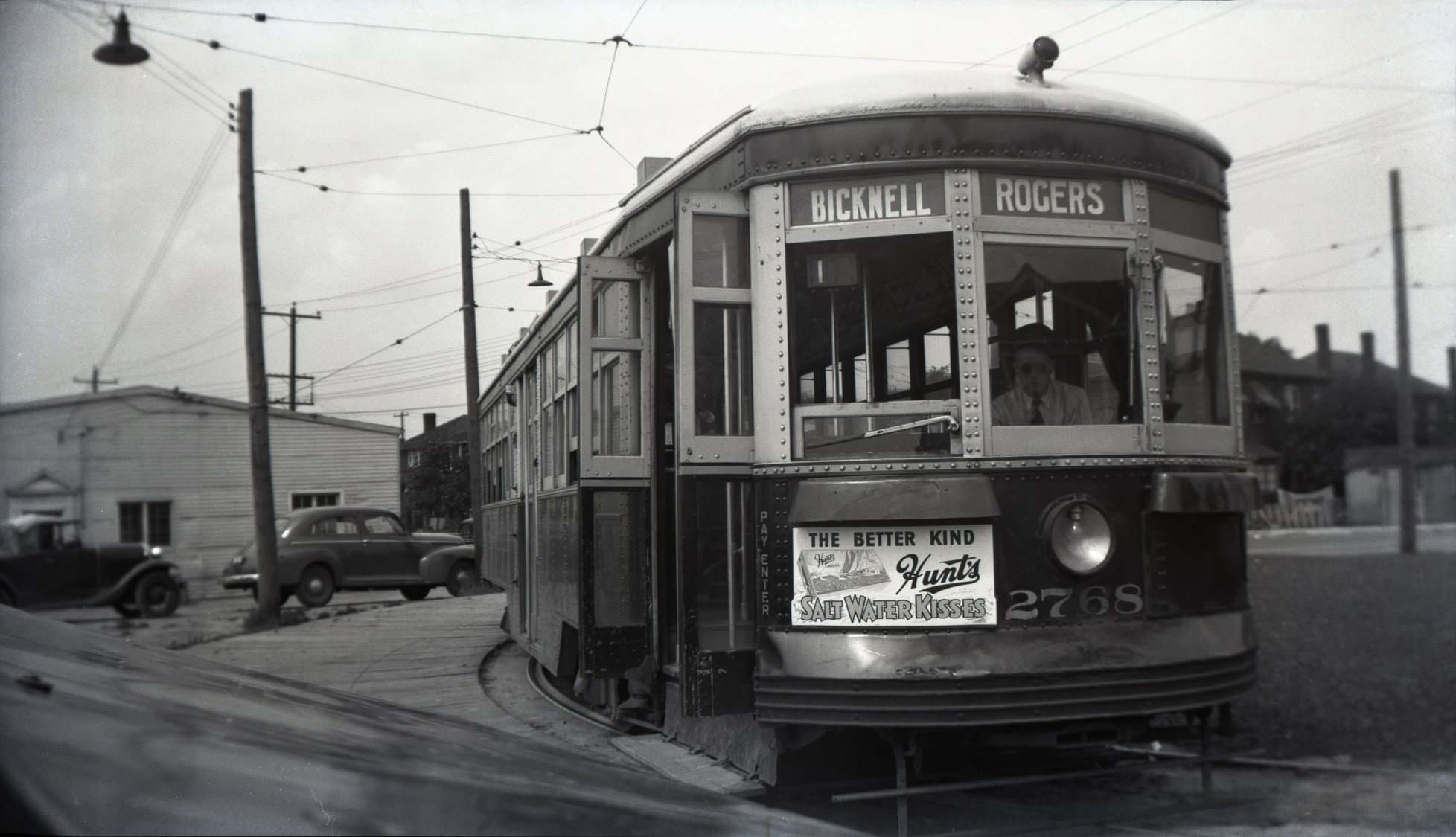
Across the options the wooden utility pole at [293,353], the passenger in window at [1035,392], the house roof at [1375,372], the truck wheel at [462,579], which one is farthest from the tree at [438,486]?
the passenger in window at [1035,392]

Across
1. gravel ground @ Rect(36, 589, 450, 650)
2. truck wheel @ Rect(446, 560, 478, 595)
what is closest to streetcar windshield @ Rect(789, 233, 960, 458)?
gravel ground @ Rect(36, 589, 450, 650)

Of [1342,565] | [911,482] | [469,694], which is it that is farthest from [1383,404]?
[469,694]

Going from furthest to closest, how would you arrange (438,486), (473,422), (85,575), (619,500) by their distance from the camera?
1. (438,486)
2. (85,575)
3. (473,422)
4. (619,500)

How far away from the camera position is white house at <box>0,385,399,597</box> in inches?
316

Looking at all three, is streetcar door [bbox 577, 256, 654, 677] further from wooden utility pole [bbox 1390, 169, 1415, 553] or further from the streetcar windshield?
wooden utility pole [bbox 1390, 169, 1415, 553]

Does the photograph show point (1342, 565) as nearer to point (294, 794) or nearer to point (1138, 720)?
point (1138, 720)

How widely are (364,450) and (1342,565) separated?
14879 mm

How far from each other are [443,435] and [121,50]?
11560 mm

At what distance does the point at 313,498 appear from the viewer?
62.8ft

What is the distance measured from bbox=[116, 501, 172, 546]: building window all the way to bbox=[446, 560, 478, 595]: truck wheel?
5.93m

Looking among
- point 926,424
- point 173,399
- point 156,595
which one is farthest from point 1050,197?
point 156,595

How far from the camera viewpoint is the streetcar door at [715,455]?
4.34 metres

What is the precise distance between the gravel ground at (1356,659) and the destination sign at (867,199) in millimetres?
3597

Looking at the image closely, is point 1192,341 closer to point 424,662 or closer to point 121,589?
point 424,662
